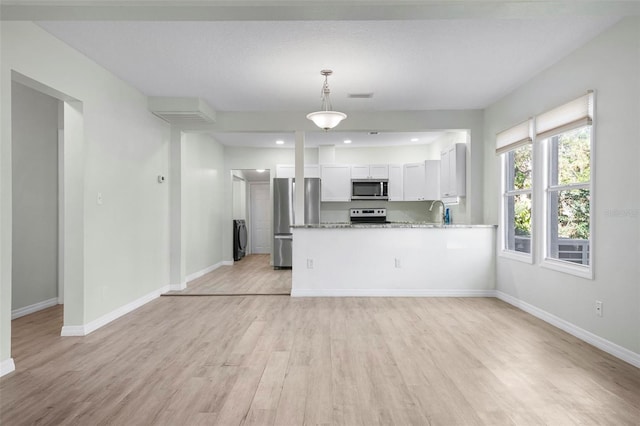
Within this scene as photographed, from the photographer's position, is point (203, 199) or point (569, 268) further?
point (203, 199)

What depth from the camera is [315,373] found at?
250cm

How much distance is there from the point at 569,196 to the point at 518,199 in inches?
36.5

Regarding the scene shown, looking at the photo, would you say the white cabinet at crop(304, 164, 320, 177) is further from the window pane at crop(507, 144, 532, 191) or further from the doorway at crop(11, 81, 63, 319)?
the doorway at crop(11, 81, 63, 319)

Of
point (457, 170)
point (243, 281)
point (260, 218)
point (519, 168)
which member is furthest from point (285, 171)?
point (519, 168)

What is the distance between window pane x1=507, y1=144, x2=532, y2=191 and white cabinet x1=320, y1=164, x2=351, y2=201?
339 centimetres

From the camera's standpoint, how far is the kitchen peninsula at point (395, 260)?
16.1 feet

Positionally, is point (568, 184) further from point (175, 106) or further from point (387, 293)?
point (175, 106)

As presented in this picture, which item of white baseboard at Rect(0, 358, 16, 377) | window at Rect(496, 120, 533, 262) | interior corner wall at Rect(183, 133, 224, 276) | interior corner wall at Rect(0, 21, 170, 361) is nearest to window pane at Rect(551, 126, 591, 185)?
window at Rect(496, 120, 533, 262)

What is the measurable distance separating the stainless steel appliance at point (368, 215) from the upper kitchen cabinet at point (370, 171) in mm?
678

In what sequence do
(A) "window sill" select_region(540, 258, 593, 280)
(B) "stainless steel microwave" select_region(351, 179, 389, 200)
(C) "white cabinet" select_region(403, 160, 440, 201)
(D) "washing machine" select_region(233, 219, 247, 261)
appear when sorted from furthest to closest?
(D) "washing machine" select_region(233, 219, 247, 261) → (B) "stainless steel microwave" select_region(351, 179, 389, 200) → (C) "white cabinet" select_region(403, 160, 440, 201) → (A) "window sill" select_region(540, 258, 593, 280)

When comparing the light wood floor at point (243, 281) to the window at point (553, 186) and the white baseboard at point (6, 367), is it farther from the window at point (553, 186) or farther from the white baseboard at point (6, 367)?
the window at point (553, 186)

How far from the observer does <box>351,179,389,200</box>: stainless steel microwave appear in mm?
7426

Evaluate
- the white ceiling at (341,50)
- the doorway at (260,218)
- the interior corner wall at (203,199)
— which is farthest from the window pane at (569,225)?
the doorway at (260,218)

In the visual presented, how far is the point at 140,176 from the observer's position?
14.5ft
